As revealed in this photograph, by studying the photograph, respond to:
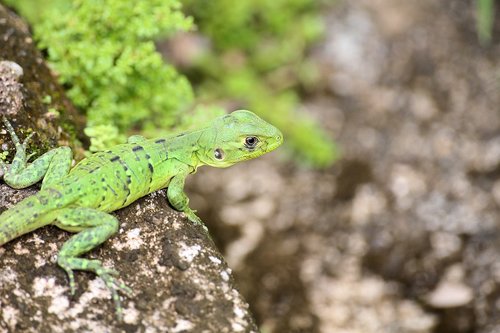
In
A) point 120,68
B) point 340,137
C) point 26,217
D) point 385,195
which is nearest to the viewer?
point 26,217

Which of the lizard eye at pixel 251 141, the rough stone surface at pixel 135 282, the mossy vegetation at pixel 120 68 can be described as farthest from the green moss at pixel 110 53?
the lizard eye at pixel 251 141

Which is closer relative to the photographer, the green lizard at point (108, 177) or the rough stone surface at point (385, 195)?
the green lizard at point (108, 177)

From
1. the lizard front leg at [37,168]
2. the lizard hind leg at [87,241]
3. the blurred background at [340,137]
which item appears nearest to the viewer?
the lizard hind leg at [87,241]

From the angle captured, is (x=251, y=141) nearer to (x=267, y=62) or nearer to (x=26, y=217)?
(x=26, y=217)

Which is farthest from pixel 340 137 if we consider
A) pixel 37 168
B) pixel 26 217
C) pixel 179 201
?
pixel 26 217

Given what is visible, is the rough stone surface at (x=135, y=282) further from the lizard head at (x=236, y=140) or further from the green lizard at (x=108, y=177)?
the lizard head at (x=236, y=140)

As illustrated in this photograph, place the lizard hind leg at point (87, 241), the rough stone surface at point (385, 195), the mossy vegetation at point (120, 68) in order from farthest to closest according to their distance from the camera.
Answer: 1. the rough stone surface at point (385, 195)
2. the mossy vegetation at point (120, 68)
3. the lizard hind leg at point (87, 241)

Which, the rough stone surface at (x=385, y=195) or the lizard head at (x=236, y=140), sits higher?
the lizard head at (x=236, y=140)

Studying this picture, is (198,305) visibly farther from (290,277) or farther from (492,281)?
(492,281)
